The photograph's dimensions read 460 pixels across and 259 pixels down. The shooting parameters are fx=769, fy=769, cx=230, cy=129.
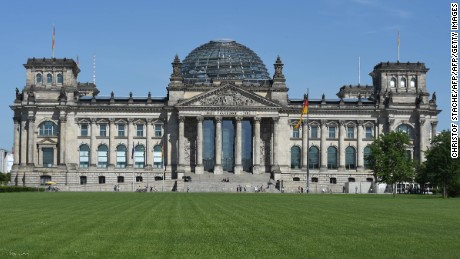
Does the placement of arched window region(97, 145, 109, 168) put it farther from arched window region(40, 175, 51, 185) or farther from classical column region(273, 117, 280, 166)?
classical column region(273, 117, 280, 166)

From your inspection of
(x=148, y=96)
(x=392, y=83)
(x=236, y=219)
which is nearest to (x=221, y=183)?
(x=148, y=96)

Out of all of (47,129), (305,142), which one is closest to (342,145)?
(305,142)

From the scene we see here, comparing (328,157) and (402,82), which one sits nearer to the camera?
(328,157)

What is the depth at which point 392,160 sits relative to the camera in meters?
119

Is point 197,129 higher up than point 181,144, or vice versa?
point 197,129

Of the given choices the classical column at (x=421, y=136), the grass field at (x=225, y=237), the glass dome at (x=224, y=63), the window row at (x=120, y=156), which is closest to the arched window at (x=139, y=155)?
the window row at (x=120, y=156)

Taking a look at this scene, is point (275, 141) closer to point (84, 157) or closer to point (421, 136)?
point (421, 136)

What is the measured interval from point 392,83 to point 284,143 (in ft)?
93.5

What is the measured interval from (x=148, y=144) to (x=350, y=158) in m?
44.5

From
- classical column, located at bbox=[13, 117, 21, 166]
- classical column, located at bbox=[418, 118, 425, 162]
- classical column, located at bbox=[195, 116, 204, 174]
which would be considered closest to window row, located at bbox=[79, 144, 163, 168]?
classical column, located at bbox=[195, 116, 204, 174]

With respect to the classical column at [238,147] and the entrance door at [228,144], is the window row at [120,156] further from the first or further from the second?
the classical column at [238,147]

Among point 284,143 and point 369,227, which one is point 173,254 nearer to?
point 369,227

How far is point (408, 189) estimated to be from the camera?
14988 cm

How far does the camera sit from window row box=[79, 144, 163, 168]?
550 ft
